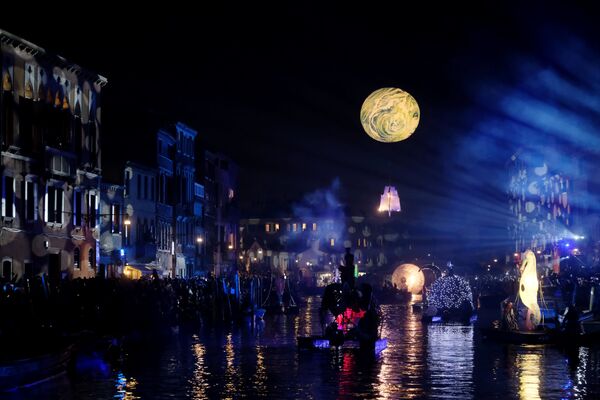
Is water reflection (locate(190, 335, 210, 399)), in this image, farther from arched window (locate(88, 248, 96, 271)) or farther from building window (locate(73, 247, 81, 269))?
arched window (locate(88, 248, 96, 271))

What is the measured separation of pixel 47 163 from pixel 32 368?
29631 millimetres

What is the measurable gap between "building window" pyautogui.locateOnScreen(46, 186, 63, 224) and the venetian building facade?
1.9 inches

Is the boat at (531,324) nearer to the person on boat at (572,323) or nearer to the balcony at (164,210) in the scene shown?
the person on boat at (572,323)

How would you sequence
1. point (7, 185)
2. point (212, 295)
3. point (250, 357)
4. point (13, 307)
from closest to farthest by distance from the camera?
1. point (13, 307)
2. point (250, 357)
3. point (7, 185)
4. point (212, 295)

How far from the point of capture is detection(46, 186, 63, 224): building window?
55344mm

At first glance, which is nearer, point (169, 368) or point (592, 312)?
point (169, 368)

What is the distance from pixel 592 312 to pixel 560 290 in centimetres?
2192

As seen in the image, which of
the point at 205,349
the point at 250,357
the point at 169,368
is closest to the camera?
the point at 169,368

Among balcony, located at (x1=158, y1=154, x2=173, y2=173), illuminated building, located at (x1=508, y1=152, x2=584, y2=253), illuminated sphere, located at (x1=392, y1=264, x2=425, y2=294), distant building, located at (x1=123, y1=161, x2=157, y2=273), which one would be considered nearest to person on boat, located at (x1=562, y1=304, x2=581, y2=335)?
distant building, located at (x1=123, y1=161, x2=157, y2=273)

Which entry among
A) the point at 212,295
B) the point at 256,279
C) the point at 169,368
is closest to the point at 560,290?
the point at 256,279

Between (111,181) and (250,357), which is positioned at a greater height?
(111,181)

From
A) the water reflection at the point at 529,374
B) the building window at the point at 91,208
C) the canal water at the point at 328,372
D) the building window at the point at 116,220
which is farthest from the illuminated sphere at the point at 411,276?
the water reflection at the point at 529,374

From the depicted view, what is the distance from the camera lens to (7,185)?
5069 centimetres

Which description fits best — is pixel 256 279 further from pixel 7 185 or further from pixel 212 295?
pixel 7 185
